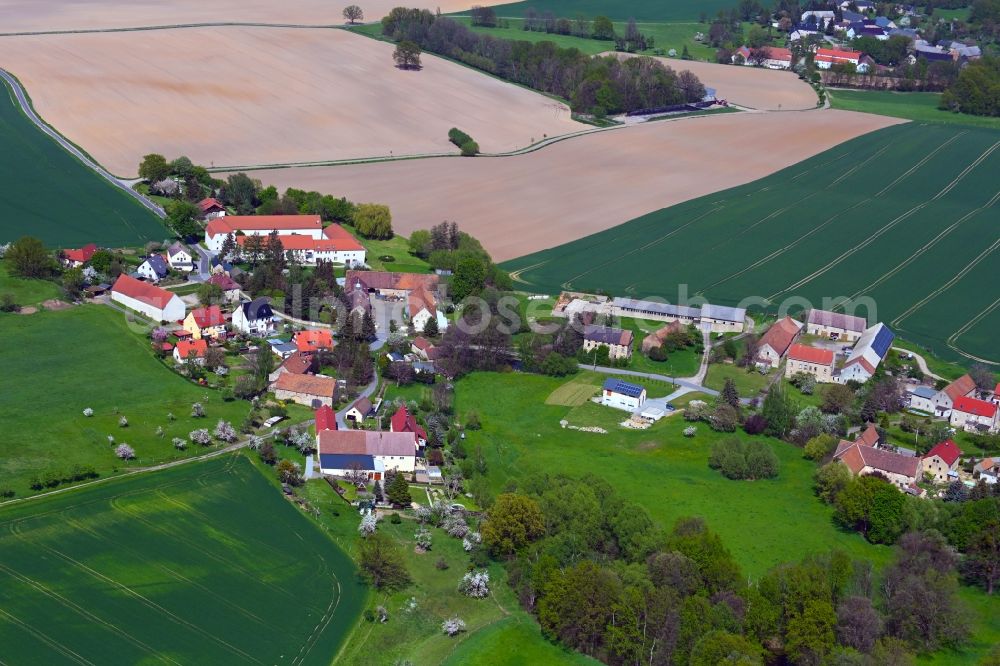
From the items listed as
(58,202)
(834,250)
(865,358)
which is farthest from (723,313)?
(58,202)

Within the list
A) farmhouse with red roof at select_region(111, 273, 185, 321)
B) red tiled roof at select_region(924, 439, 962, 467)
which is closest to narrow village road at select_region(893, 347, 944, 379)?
red tiled roof at select_region(924, 439, 962, 467)

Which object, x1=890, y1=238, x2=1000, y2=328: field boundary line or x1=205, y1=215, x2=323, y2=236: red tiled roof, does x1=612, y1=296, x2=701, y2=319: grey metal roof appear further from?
x1=205, y1=215, x2=323, y2=236: red tiled roof

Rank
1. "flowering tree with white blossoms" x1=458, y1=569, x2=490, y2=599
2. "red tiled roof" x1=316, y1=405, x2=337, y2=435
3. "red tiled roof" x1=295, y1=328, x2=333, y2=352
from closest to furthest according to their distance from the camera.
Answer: "flowering tree with white blossoms" x1=458, y1=569, x2=490, y2=599 < "red tiled roof" x1=316, y1=405, x2=337, y2=435 < "red tiled roof" x1=295, y1=328, x2=333, y2=352

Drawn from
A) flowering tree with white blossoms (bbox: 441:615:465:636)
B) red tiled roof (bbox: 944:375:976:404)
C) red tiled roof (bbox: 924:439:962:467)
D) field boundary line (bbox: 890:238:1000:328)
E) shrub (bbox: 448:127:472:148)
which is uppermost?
shrub (bbox: 448:127:472:148)

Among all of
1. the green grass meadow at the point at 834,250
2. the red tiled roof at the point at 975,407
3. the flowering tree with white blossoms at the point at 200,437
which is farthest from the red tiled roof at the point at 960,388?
the flowering tree with white blossoms at the point at 200,437

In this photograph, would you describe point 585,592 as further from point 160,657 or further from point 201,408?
point 201,408

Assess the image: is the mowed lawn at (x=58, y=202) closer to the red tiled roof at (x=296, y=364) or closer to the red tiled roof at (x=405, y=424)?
the red tiled roof at (x=296, y=364)
